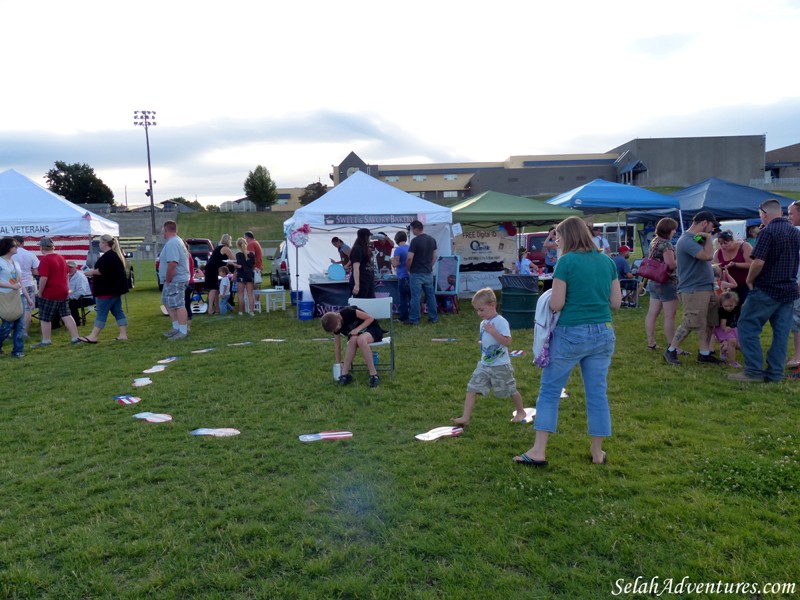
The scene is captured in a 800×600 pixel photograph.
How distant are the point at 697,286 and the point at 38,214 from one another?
1178 cm

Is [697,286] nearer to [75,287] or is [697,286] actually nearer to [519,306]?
[519,306]

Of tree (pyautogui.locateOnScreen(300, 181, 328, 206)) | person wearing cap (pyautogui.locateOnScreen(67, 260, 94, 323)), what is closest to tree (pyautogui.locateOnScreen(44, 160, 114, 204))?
tree (pyautogui.locateOnScreen(300, 181, 328, 206))

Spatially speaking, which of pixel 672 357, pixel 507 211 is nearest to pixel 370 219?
pixel 507 211

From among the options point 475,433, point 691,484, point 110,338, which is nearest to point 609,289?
point 691,484

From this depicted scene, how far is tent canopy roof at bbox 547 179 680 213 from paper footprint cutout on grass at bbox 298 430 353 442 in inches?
389

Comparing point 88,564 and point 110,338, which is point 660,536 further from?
point 110,338

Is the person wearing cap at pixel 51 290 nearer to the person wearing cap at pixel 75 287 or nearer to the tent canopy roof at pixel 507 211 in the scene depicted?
the person wearing cap at pixel 75 287

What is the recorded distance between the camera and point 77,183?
207 feet

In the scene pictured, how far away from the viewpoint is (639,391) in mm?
5387

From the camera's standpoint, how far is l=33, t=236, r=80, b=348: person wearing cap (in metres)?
8.39

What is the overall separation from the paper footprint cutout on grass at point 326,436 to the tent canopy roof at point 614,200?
988 cm

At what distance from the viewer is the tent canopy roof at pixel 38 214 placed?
1107cm

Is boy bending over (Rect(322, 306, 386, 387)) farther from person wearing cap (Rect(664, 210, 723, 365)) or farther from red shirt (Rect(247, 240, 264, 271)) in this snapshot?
red shirt (Rect(247, 240, 264, 271))

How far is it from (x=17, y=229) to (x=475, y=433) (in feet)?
35.2
